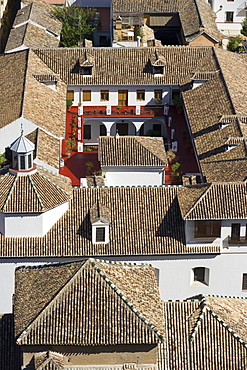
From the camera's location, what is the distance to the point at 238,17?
103 metres

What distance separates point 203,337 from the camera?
46.5 m

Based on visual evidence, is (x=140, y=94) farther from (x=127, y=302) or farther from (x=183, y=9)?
(x=127, y=302)

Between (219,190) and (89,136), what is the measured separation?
27.5m

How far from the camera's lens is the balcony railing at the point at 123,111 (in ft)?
265

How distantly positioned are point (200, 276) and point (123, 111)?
26870 mm

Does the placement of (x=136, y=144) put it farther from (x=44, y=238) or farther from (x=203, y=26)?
(x=203, y=26)

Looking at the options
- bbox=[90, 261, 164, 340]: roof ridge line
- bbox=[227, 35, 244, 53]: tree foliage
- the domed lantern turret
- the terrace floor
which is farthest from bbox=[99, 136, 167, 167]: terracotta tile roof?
bbox=[227, 35, 244, 53]: tree foliage

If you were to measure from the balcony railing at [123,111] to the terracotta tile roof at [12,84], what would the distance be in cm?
704

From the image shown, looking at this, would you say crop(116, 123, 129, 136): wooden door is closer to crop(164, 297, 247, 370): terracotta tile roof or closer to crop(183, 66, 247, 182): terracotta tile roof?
crop(183, 66, 247, 182): terracotta tile roof

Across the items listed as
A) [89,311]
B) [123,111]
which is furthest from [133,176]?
[89,311]

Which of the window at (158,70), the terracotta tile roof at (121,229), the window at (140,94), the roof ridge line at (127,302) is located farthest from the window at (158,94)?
the roof ridge line at (127,302)

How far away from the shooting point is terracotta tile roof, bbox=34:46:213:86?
81.1m

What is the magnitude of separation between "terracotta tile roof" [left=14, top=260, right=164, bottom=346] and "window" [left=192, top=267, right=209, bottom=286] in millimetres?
10817

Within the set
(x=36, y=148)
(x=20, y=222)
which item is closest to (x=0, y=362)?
(x=20, y=222)
